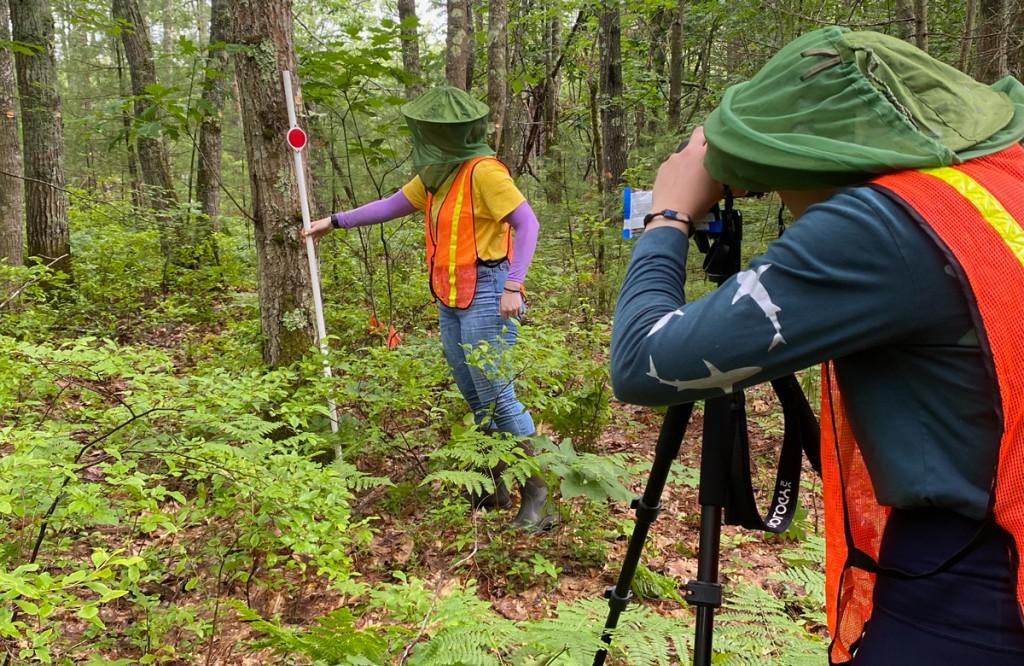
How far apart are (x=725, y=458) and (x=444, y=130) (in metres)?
2.61

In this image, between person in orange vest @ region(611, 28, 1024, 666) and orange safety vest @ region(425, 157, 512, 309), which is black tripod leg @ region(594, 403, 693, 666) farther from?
orange safety vest @ region(425, 157, 512, 309)

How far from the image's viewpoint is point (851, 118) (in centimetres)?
97

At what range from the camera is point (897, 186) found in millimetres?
919

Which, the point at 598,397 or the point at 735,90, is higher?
the point at 735,90

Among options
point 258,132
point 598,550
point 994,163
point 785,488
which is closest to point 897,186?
point 994,163

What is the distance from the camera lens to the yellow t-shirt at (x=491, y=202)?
3438 mm

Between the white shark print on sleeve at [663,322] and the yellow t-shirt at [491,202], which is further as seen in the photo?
the yellow t-shirt at [491,202]

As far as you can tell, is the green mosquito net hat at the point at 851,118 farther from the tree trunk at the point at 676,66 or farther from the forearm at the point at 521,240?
the tree trunk at the point at 676,66

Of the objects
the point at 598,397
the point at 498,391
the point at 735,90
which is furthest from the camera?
the point at 598,397

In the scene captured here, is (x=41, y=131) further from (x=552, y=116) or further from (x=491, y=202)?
(x=552, y=116)

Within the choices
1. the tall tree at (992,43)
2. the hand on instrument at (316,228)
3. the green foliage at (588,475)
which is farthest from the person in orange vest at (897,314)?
the tall tree at (992,43)

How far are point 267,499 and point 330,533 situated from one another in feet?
0.93

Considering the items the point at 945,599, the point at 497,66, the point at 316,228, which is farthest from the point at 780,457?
the point at 497,66

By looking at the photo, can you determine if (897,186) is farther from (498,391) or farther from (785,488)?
(498,391)
